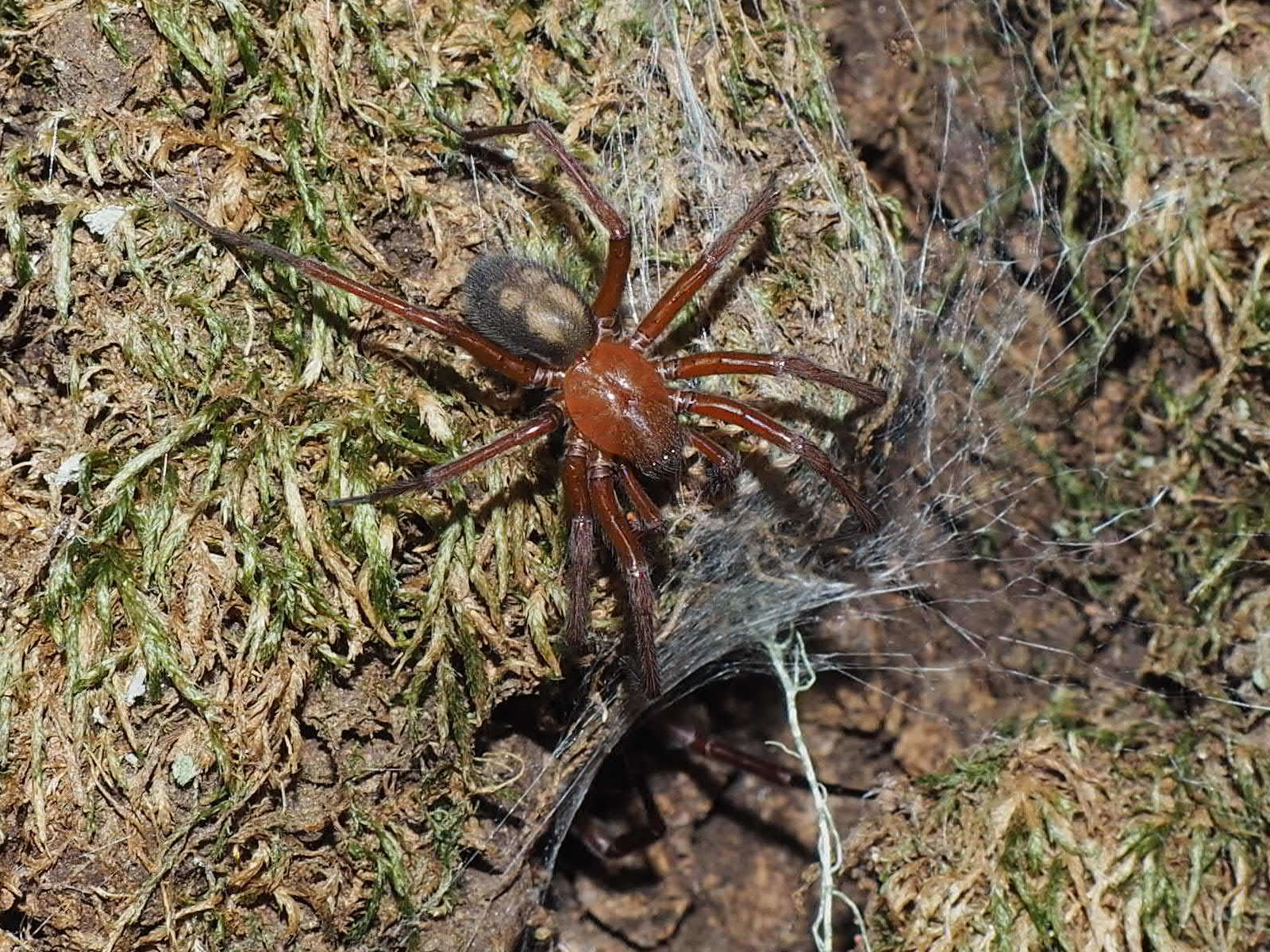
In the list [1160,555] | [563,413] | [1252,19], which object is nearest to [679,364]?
[563,413]

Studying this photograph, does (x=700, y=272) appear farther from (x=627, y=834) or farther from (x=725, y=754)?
(x=627, y=834)

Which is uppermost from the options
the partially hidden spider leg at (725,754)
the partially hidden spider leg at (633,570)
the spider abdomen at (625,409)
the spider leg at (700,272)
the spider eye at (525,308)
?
the spider eye at (525,308)

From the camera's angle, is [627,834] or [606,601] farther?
[627,834]

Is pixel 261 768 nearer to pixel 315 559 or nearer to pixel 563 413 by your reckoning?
pixel 315 559

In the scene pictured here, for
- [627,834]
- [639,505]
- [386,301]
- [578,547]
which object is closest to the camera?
[386,301]

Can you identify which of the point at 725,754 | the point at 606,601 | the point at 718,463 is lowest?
the point at 725,754

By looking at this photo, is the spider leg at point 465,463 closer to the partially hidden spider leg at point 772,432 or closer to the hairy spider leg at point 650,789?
the partially hidden spider leg at point 772,432

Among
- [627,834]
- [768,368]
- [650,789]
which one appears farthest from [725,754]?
[768,368]

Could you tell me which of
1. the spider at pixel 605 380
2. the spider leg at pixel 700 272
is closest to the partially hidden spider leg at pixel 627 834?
the spider at pixel 605 380
